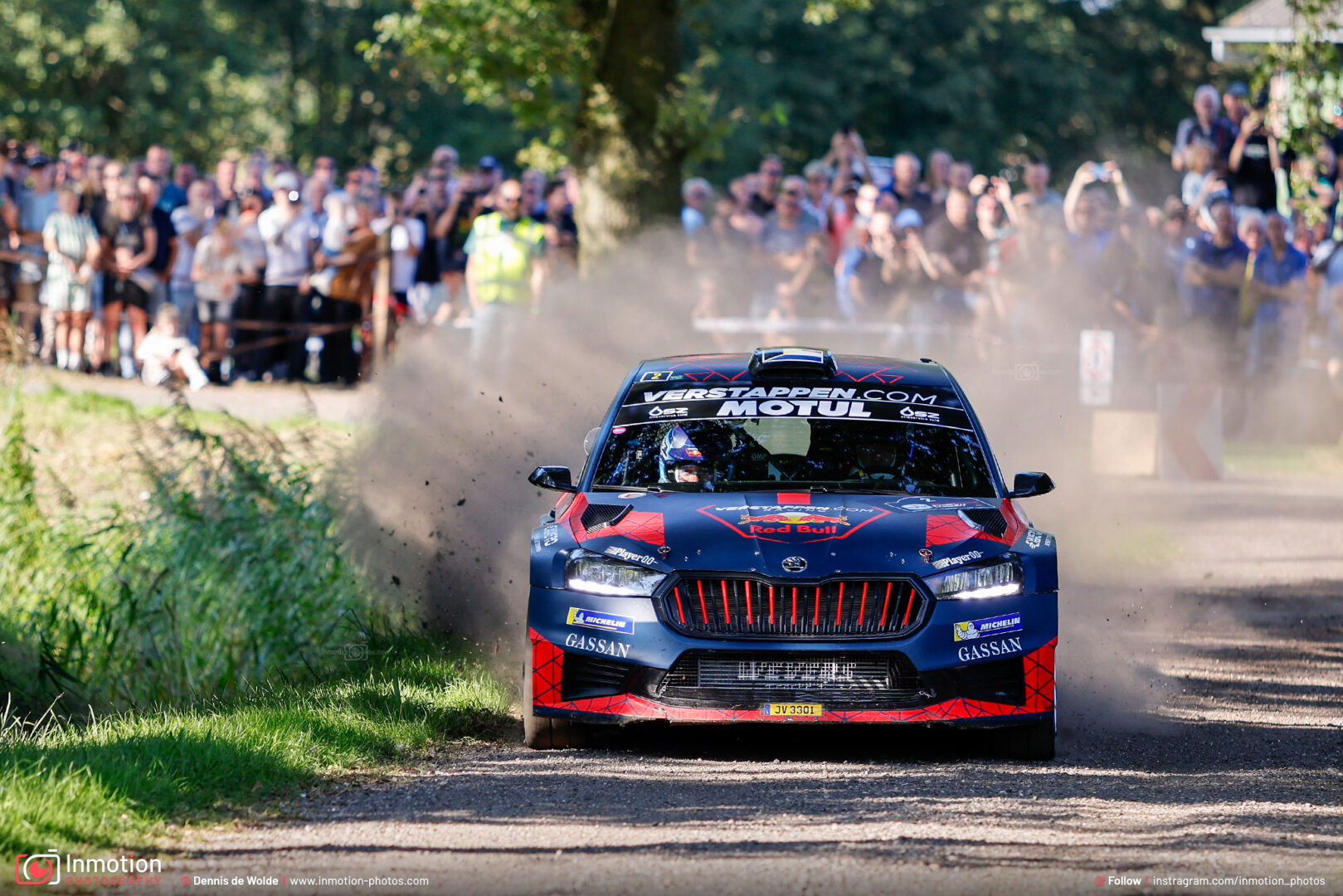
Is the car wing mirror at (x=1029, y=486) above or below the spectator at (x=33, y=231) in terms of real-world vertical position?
below

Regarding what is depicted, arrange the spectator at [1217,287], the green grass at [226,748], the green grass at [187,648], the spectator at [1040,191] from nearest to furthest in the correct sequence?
the green grass at [226,748], the green grass at [187,648], the spectator at [1217,287], the spectator at [1040,191]

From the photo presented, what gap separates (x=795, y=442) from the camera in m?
8.12

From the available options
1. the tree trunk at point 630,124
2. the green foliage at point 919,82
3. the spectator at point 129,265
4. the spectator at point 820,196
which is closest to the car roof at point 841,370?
the tree trunk at point 630,124

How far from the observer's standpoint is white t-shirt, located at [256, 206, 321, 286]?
798 inches

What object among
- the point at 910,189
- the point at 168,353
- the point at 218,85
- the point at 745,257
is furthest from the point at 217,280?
the point at 218,85

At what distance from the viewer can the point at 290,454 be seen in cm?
1336

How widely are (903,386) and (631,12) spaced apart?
334 inches

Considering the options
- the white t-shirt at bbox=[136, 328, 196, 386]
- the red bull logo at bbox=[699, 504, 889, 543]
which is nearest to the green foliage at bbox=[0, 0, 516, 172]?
the white t-shirt at bbox=[136, 328, 196, 386]

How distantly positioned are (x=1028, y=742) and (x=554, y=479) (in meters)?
2.44

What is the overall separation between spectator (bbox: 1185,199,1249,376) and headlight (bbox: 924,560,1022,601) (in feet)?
40.2

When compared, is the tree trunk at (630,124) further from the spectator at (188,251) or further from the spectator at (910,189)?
the spectator at (188,251)

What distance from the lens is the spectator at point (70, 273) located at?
21.1m

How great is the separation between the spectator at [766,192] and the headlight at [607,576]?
43.4 feet

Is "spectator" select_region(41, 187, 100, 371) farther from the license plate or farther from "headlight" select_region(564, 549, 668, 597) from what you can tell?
the license plate
